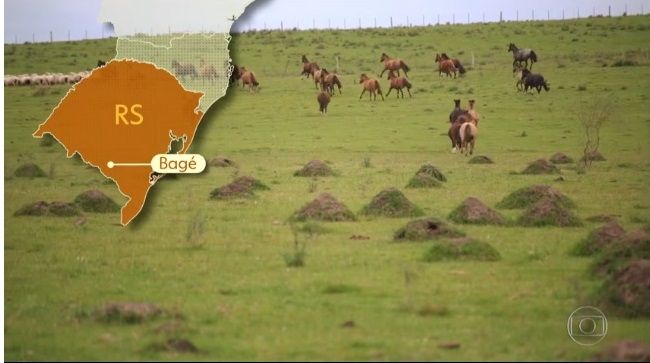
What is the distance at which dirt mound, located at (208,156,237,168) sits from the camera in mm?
21938

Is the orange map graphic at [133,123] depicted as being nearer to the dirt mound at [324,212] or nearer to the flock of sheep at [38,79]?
the dirt mound at [324,212]

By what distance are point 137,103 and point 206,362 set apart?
6.72 meters

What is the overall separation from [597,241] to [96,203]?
7026 mm

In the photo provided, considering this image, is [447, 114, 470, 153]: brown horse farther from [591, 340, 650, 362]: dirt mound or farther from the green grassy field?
[591, 340, 650, 362]: dirt mound

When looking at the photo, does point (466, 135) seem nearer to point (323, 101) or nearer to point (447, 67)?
point (323, 101)

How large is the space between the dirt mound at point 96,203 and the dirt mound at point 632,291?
820 centimetres

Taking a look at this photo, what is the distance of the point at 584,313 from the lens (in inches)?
374

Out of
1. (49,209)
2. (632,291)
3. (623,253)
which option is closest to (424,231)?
(623,253)

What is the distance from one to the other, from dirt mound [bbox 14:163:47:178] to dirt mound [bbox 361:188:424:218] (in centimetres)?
697

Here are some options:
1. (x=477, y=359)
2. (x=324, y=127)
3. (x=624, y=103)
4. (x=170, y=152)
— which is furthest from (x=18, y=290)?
(x=624, y=103)

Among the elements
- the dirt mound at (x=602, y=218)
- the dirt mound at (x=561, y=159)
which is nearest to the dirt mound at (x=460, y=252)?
Answer: the dirt mound at (x=602, y=218)

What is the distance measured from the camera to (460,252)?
39.9 ft

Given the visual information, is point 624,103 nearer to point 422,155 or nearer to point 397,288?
point 422,155

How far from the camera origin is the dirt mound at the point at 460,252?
1212 cm
